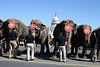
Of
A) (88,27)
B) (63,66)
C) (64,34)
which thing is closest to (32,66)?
(63,66)

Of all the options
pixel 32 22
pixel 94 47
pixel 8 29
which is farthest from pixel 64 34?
pixel 8 29

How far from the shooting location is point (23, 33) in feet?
38.4

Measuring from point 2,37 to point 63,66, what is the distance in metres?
4.85

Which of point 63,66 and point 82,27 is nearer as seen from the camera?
point 63,66

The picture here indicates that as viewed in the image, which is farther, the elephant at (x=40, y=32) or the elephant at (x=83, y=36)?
the elephant at (x=40, y=32)

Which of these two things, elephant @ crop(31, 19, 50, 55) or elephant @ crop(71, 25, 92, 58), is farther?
elephant @ crop(31, 19, 50, 55)

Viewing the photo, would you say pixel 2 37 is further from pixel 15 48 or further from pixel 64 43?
pixel 64 43

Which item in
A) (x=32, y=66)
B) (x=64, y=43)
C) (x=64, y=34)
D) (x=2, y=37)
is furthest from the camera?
(x=2, y=37)

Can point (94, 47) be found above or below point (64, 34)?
below

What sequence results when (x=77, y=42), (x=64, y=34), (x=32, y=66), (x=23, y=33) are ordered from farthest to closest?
1. (x=23, y=33)
2. (x=77, y=42)
3. (x=64, y=34)
4. (x=32, y=66)

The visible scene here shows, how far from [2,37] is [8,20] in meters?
1.35

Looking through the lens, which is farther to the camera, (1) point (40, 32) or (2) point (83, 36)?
(1) point (40, 32)

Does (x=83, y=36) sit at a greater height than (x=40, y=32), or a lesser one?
lesser

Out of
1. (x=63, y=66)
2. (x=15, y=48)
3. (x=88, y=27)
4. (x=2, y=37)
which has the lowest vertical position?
(x=63, y=66)
